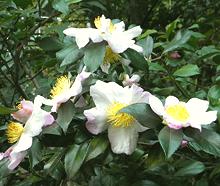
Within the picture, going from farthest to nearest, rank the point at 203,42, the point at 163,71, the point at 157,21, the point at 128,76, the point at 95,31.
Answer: the point at 157,21 → the point at 203,42 → the point at 163,71 → the point at 128,76 → the point at 95,31

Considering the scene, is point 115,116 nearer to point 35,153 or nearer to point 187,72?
point 35,153

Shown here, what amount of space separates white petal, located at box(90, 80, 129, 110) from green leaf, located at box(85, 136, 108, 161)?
6 cm

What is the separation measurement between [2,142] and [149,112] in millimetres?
496

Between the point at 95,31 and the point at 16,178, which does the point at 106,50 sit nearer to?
the point at 95,31

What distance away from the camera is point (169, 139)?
77cm

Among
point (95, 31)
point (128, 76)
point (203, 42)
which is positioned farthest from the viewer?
point (203, 42)

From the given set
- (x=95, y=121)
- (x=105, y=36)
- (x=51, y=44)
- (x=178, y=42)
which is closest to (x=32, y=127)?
(x=95, y=121)

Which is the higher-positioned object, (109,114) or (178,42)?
(109,114)

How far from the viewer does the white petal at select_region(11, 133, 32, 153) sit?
2.80 ft

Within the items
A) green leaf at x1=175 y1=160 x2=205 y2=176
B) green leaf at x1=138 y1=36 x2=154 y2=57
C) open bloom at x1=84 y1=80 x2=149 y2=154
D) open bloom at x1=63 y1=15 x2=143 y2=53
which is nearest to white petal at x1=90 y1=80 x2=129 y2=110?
open bloom at x1=84 y1=80 x2=149 y2=154

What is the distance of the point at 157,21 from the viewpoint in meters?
3.38

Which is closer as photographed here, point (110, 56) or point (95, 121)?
point (95, 121)

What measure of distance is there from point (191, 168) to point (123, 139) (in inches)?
8.7

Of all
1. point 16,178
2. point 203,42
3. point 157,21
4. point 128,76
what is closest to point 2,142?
point 16,178
